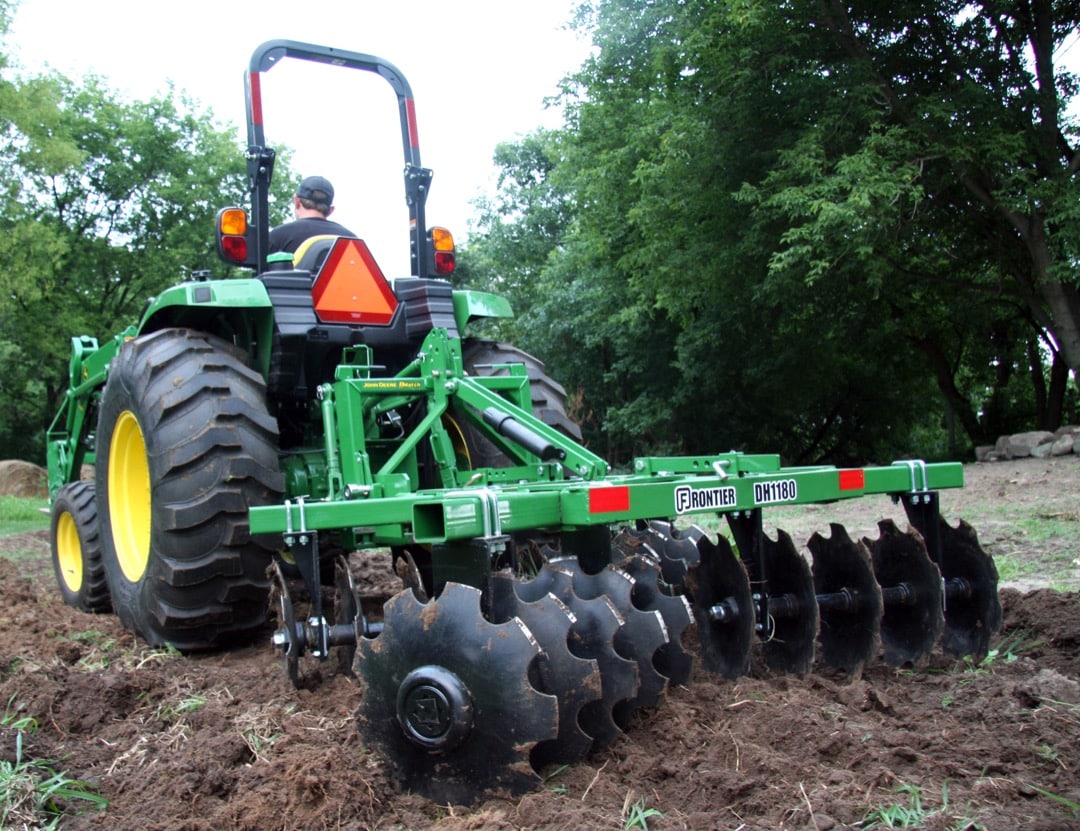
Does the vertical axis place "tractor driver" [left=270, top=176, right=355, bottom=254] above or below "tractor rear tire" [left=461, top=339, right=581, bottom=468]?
above

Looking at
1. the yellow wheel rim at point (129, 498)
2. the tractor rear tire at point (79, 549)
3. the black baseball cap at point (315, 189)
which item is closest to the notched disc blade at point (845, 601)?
the yellow wheel rim at point (129, 498)

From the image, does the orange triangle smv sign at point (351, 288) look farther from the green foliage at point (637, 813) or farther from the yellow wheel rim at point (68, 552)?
the green foliage at point (637, 813)

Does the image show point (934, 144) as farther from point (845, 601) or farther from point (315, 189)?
point (845, 601)

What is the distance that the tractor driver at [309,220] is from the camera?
17.1ft

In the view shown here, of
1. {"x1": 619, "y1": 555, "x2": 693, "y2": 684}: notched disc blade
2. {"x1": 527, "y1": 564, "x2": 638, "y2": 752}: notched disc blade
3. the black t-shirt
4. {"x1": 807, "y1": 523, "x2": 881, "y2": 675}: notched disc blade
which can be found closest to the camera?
{"x1": 527, "y1": 564, "x2": 638, "y2": 752}: notched disc blade

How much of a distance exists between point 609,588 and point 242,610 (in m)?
1.69

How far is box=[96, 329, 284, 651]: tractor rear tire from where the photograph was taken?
3.94 metres

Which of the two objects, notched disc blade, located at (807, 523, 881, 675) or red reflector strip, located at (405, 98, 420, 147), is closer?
notched disc blade, located at (807, 523, 881, 675)

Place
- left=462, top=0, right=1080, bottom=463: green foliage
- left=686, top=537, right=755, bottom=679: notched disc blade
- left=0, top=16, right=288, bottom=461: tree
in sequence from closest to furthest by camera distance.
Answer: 1. left=686, top=537, right=755, bottom=679: notched disc blade
2. left=462, top=0, right=1080, bottom=463: green foliage
3. left=0, top=16, right=288, bottom=461: tree

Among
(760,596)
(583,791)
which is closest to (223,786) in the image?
(583,791)

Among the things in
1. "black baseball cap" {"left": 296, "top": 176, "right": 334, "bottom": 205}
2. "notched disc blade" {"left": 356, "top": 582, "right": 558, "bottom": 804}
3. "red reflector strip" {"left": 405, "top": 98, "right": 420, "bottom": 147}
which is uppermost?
"red reflector strip" {"left": 405, "top": 98, "right": 420, "bottom": 147}

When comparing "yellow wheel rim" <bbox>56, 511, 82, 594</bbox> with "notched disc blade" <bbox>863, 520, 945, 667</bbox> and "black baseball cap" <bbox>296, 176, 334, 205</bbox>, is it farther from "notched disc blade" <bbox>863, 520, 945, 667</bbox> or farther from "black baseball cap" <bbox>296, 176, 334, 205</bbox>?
"notched disc blade" <bbox>863, 520, 945, 667</bbox>

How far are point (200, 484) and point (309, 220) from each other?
6.08 feet

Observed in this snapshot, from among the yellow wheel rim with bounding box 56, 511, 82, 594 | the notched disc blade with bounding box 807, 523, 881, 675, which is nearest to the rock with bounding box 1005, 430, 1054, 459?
the notched disc blade with bounding box 807, 523, 881, 675
